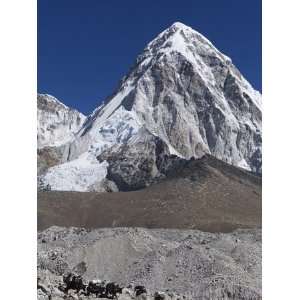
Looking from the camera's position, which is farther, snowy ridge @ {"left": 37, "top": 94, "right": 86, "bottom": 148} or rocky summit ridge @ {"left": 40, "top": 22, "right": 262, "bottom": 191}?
snowy ridge @ {"left": 37, "top": 94, "right": 86, "bottom": 148}

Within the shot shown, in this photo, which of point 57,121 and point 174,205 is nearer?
point 174,205

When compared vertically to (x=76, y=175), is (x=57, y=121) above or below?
above

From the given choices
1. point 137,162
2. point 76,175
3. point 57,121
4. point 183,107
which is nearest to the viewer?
point 76,175

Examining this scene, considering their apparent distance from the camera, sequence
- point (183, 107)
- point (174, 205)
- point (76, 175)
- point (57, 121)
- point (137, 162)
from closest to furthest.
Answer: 1. point (174, 205)
2. point (76, 175)
3. point (137, 162)
4. point (183, 107)
5. point (57, 121)

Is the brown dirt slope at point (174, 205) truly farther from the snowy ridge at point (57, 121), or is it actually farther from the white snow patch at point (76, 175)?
the snowy ridge at point (57, 121)

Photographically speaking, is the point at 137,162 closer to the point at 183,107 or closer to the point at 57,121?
the point at 183,107

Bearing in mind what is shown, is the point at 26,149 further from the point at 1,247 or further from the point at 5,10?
the point at 5,10

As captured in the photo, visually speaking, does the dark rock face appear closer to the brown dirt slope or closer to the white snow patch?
the white snow patch

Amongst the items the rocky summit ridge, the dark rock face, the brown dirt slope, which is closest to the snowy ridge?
the rocky summit ridge

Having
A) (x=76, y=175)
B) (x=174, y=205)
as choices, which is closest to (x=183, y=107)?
(x=76, y=175)
